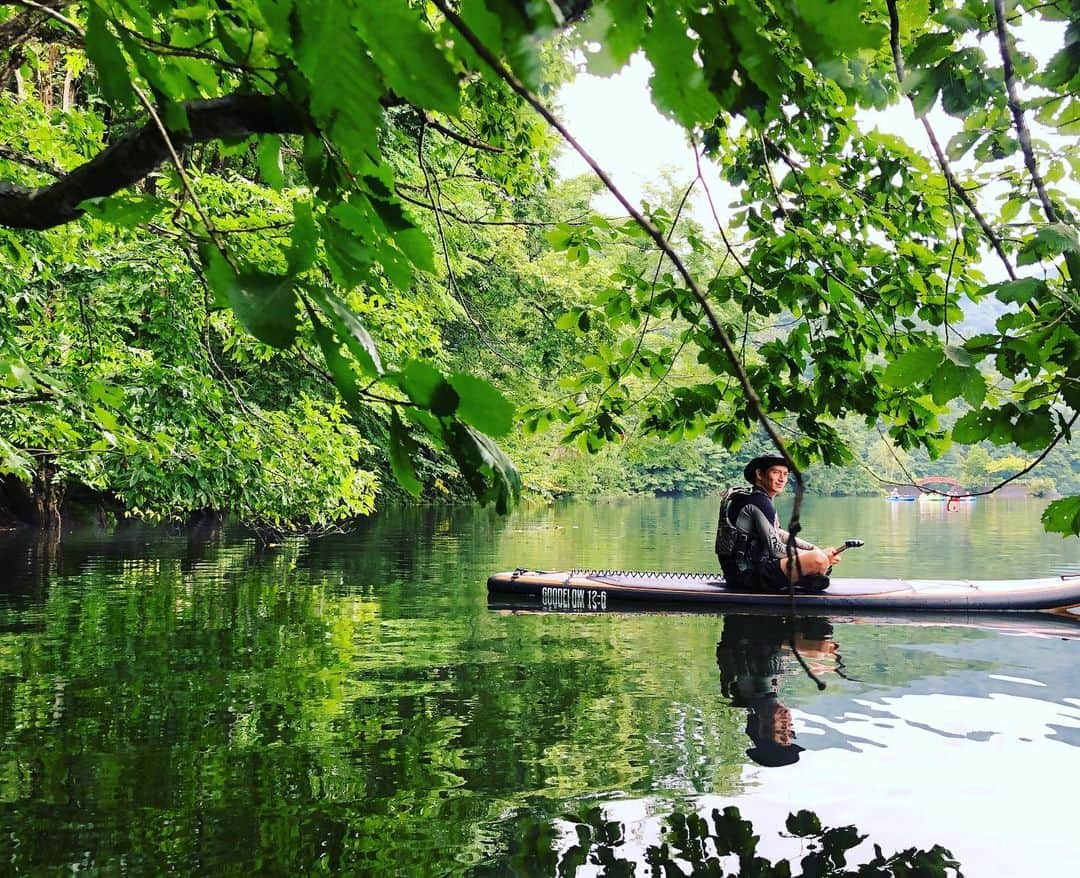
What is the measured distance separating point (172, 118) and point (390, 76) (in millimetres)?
707

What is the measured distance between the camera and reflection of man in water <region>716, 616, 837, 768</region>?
19.0 feet

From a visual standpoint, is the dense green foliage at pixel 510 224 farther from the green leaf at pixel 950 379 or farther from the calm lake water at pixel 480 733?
the calm lake water at pixel 480 733

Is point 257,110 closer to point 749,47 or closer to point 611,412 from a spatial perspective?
point 749,47

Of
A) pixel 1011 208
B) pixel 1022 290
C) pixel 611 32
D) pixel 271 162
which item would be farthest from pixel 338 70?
pixel 1011 208

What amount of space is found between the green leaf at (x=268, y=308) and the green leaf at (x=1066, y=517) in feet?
4.52

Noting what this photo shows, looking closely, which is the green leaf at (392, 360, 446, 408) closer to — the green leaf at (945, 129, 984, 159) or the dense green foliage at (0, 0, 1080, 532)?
the dense green foliage at (0, 0, 1080, 532)

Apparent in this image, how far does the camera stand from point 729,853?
420cm

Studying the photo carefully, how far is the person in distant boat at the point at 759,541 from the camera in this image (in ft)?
31.9

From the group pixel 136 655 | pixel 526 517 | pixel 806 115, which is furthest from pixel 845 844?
pixel 526 517

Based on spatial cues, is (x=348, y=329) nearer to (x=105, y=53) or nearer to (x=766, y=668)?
(x=105, y=53)

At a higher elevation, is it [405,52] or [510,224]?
[510,224]

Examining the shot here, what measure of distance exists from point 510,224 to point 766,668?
177 inches

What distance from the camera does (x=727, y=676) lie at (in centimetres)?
776

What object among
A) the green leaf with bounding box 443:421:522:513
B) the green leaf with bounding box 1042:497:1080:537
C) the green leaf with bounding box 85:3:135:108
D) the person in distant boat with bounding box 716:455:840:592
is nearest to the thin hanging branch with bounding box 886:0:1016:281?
the green leaf with bounding box 1042:497:1080:537
